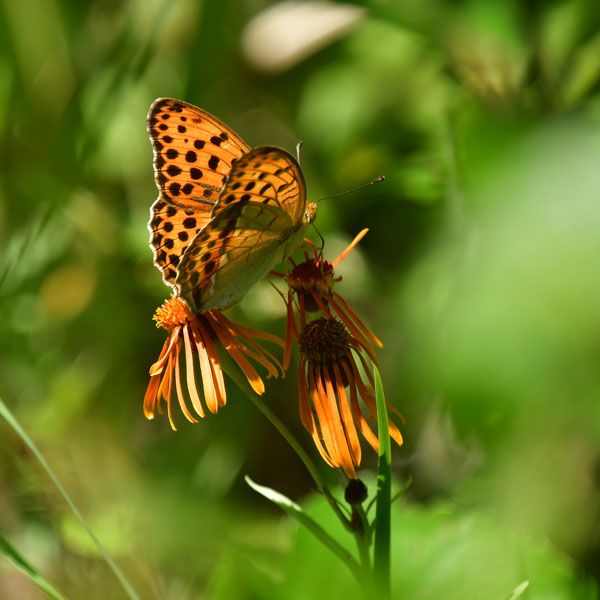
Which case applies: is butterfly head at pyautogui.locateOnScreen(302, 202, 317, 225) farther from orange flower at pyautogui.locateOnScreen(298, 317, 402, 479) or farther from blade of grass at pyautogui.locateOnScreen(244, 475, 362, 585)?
blade of grass at pyautogui.locateOnScreen(244, 475, 362, 585)

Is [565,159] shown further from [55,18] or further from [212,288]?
[55,18]

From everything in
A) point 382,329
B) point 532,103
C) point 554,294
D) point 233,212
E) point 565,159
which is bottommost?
point 382,329

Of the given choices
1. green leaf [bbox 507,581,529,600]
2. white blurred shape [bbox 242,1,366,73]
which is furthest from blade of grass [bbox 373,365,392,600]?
white blurred shape [bbox 242,1,366,73]

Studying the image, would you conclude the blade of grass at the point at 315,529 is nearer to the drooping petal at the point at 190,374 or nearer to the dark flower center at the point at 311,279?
the drooping petal at the point at 190,374

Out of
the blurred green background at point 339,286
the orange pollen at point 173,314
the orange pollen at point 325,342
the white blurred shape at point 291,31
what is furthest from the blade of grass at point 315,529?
the white blurred shape at point 291,31

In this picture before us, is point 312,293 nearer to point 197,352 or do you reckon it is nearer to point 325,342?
point 325,342

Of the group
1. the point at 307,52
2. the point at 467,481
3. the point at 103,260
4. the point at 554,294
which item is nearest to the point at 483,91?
the point at 467,481

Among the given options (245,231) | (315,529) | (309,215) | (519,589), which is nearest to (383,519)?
(315,529)
